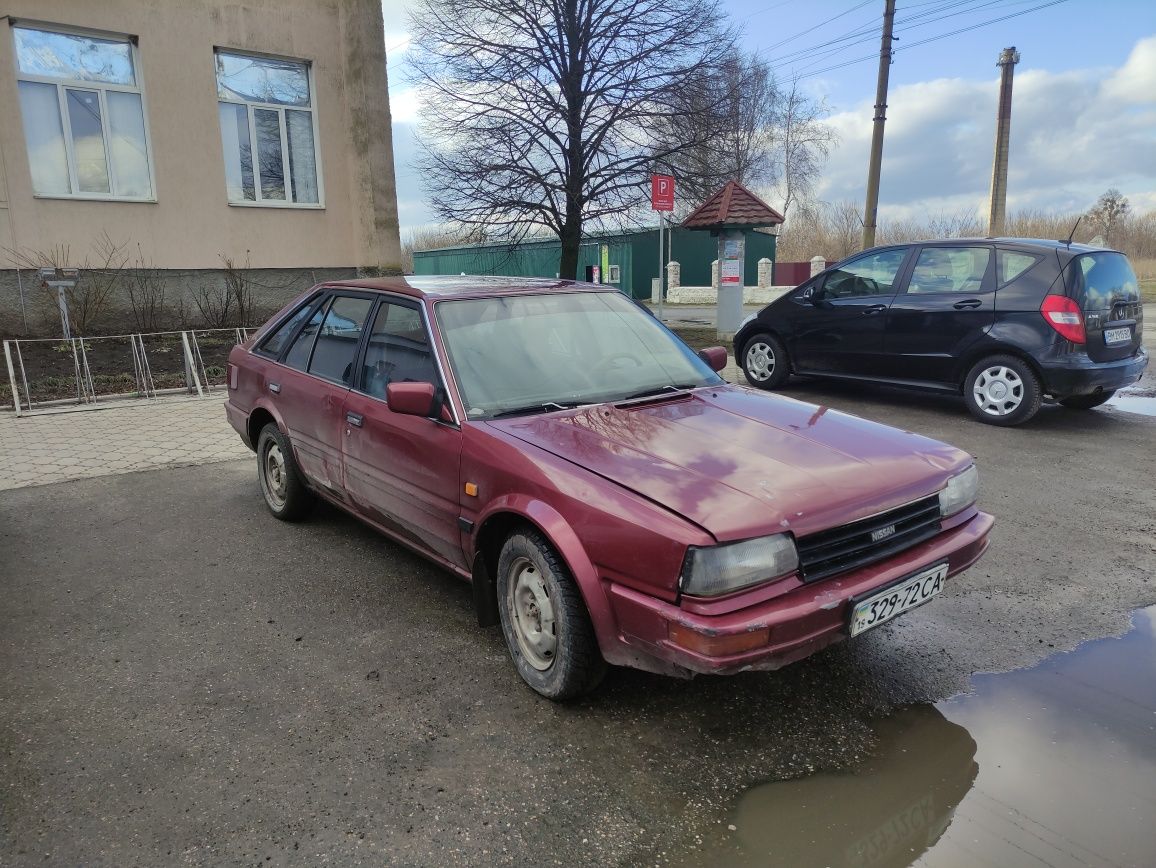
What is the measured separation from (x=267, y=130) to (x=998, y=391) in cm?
1312

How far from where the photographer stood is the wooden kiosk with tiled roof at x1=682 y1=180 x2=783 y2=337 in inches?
543

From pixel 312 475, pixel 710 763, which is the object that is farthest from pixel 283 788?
pixel 312 475

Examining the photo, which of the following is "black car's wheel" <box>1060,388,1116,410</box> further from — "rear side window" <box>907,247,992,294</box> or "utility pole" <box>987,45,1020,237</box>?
"utility pole" <box>987,45,1020,237</box>

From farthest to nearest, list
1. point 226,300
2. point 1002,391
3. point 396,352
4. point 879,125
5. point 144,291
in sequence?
point 879,125 → point 226,300 → point 144,291 → point 1002,391 → point 396,352

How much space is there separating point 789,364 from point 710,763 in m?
6.99

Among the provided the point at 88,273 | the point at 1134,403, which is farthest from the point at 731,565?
the point at 88,273

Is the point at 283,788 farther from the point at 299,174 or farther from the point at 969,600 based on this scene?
Answer: the point at 299,174

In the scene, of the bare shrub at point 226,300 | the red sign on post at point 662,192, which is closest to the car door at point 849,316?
the red sign on post at point 662,192

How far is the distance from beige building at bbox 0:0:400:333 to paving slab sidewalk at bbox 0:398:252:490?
16.6ft

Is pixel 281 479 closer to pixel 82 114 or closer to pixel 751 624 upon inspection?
pixel 751 624

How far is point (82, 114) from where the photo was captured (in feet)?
40.6

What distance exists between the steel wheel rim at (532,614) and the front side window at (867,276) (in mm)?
6320

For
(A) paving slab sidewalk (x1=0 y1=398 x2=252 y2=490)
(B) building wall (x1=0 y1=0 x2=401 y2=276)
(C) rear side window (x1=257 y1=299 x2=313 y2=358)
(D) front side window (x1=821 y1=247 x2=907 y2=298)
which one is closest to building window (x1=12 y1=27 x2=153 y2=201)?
(B) building wall (x1=0 y1=0 x2=401 y2=276)

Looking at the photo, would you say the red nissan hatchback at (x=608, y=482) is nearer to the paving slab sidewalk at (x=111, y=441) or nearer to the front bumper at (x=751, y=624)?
the front bumper at (x=751, y=624)
